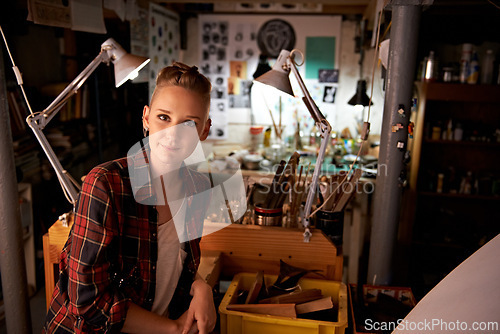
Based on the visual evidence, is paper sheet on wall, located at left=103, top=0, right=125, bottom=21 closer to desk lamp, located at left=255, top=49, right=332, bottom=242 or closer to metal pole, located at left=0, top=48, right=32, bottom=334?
metal pole, located at left=0, top=48, right=32, bottom=334

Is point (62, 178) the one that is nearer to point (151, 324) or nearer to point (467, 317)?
point (151, 324)

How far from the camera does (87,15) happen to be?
8.22 ft

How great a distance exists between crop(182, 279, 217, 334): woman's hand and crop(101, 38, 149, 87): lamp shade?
86 centimetres

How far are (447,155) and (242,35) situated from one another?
244cm

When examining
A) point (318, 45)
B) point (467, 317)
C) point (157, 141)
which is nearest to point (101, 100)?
point (318, 45)

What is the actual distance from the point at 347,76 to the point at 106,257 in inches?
151

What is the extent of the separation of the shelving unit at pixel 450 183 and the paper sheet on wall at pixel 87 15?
2479mm

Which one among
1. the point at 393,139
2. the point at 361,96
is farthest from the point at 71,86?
the point at 361,96

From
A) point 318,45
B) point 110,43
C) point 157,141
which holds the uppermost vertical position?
point 318,45

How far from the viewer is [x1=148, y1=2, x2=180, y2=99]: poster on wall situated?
149 inches

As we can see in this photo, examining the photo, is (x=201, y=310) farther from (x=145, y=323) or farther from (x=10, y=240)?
(x=10, y=240)

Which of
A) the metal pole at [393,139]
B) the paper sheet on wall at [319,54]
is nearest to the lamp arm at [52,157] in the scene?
the metal pole at [393,139]

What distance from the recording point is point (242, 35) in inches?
177

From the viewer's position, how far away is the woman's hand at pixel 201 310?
123 centimetres
